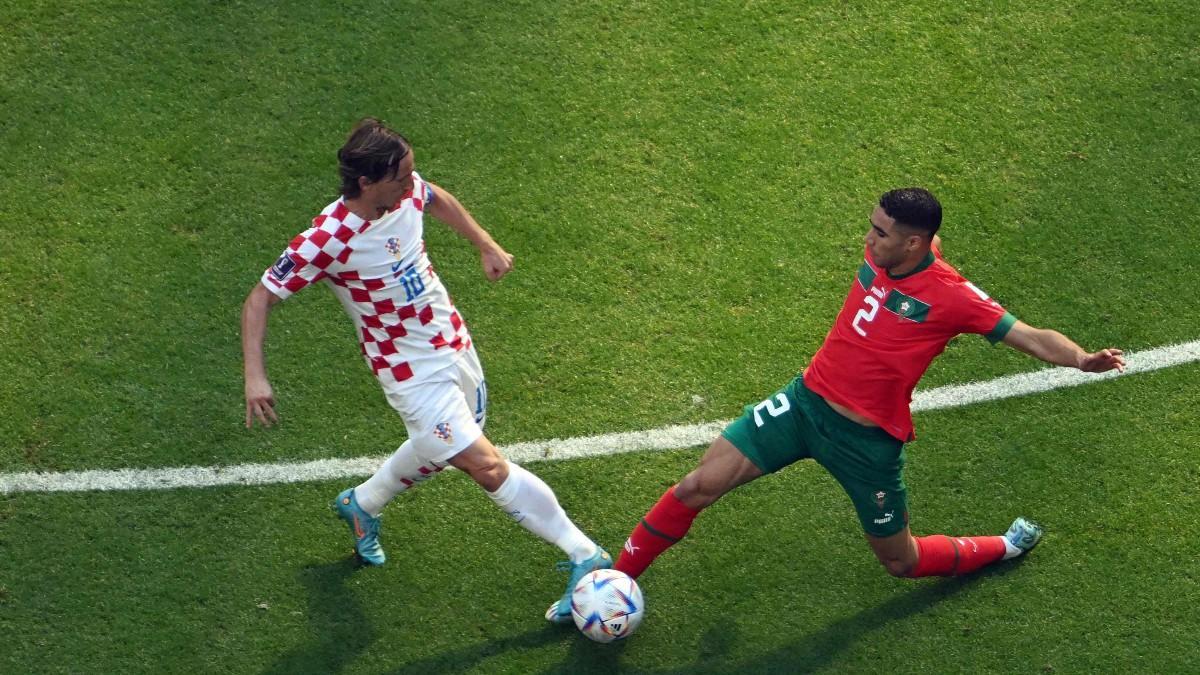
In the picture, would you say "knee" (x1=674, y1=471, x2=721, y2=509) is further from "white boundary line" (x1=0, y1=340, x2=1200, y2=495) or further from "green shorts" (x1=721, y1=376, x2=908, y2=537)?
"white boundary line" (x1=0, y1=340, x2=1200, y2=495)

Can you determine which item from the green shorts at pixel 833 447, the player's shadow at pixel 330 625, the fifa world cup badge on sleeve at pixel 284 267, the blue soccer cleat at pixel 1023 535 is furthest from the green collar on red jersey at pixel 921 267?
the player's shadow at pixel 330 625

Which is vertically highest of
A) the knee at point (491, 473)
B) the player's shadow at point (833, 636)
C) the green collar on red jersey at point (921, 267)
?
the green collar on red jersey at point (921, 267)

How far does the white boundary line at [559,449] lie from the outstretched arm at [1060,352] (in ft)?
5.03

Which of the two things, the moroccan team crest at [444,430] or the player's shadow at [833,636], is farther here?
the player's shadow at [833,636]

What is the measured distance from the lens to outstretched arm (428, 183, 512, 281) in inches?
237

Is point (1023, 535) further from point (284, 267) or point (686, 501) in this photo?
point (284, 267)

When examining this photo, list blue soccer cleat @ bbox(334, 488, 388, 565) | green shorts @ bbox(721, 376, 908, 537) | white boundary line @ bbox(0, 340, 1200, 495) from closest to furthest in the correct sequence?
green shorts @ bbox(721, 376, 908, 537), blue soccer cleat @ bbox(334, 488, 388, 565), white boundary line @ bbox(0, 340, 1200, 495)

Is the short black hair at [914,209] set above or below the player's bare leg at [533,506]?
above

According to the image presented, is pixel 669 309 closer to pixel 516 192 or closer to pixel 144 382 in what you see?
pixel 516 192

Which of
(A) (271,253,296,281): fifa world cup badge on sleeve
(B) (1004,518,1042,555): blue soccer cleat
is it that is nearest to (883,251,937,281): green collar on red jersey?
(B) (1004,518,1042,555): blue soccer cleat

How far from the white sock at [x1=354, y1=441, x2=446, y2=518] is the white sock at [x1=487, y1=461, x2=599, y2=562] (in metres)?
0.32

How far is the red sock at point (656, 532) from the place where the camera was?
594 centimetres

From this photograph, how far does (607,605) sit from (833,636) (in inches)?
43.0

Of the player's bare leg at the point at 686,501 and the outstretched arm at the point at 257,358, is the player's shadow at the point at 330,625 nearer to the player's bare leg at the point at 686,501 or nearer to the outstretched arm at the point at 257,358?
the outstretched arm at the point at 257,358
